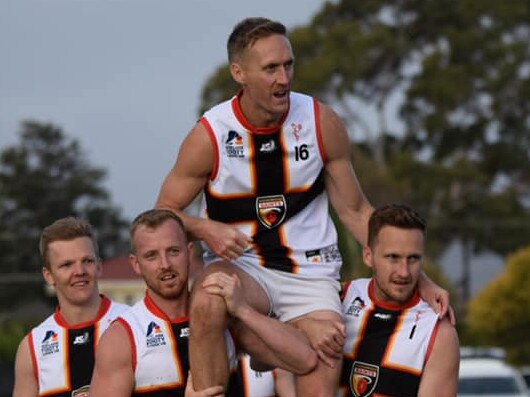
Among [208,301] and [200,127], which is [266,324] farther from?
[200,127]

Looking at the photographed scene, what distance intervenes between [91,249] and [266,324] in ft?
5.19

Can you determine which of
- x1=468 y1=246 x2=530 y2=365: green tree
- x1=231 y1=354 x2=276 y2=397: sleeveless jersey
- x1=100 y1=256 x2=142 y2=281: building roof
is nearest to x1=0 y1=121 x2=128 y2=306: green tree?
x1=100 y1=256 x2=142 y2=281: building roof

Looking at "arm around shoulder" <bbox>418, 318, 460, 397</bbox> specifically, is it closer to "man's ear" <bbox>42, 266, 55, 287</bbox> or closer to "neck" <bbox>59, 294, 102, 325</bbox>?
"neck" <bbox>59, 294, 102, 325</bbox>

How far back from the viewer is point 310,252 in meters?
7.95

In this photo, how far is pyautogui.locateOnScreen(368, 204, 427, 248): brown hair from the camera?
7848 mm

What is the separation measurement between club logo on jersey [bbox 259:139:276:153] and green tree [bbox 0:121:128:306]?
1746 inches

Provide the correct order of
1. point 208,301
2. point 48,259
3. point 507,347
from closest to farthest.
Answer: point 208,301
point 48,259
point 507,347

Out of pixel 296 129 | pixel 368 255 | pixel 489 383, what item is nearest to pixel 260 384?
pixel 368 255

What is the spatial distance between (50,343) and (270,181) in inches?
68.6

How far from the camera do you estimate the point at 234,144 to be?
7.76m

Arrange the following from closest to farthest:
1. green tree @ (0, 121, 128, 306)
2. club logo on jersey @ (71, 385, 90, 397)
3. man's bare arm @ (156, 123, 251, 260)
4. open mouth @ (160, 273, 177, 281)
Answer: man's bare arm @ (156, 123, 251, 260) → open mouth @ (160, 273, 177, 281) → club logo on jersey @ (71, 385, 90, 397) → green tree @ (0, 121, 128, 306)

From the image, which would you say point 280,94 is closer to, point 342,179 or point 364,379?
A: point 342,179

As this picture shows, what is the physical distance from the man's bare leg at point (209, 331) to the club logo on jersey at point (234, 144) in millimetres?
546

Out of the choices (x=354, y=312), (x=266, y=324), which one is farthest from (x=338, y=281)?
(x=266, y=324)
